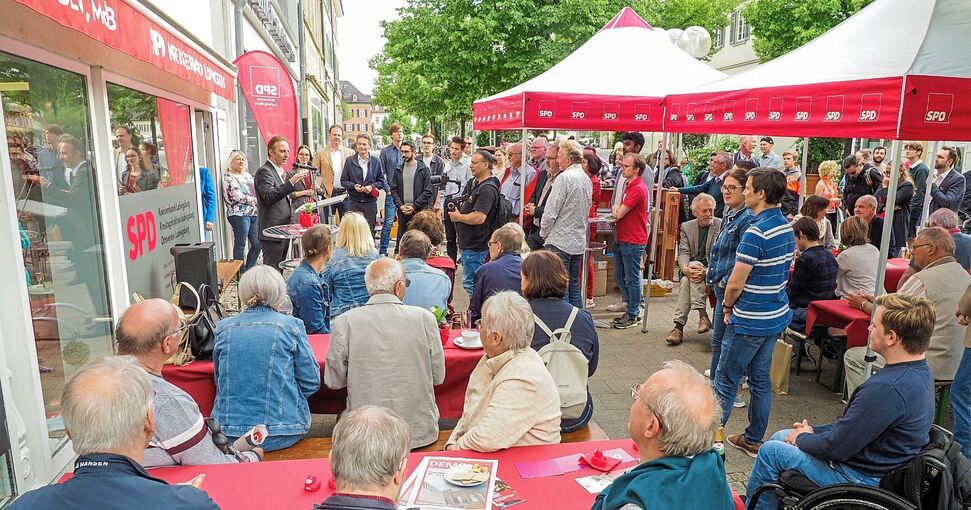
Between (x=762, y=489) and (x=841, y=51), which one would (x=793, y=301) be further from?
(x=762, y=489)

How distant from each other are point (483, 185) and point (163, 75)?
3556mm

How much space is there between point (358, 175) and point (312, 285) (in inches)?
215

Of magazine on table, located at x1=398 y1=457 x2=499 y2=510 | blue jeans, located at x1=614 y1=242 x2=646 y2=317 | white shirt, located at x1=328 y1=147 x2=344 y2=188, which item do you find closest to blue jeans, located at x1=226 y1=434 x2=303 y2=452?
magazine on table, located at x1=398 y1=457 x2=499 y2=510

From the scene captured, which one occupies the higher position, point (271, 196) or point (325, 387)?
point (271, 196)

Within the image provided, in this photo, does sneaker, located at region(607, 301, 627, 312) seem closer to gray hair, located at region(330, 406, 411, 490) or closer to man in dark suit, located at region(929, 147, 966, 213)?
man in dark suit, located at region(929, 147, 966, 213)

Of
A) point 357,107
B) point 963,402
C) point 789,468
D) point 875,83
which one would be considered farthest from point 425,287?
point 357,107

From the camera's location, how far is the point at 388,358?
345cm

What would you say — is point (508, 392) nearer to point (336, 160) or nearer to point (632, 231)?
point (632, 231)

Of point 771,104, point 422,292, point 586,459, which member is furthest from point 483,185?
point 586,459

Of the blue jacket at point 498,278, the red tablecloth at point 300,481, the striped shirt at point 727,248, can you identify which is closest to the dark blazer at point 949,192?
Answer: the striped shirt at point 727,248

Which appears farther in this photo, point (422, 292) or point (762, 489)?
point (422, 292)

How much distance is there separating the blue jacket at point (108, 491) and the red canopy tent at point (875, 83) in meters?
3.76

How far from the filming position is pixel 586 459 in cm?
267

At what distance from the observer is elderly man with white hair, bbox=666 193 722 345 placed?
6.61m
